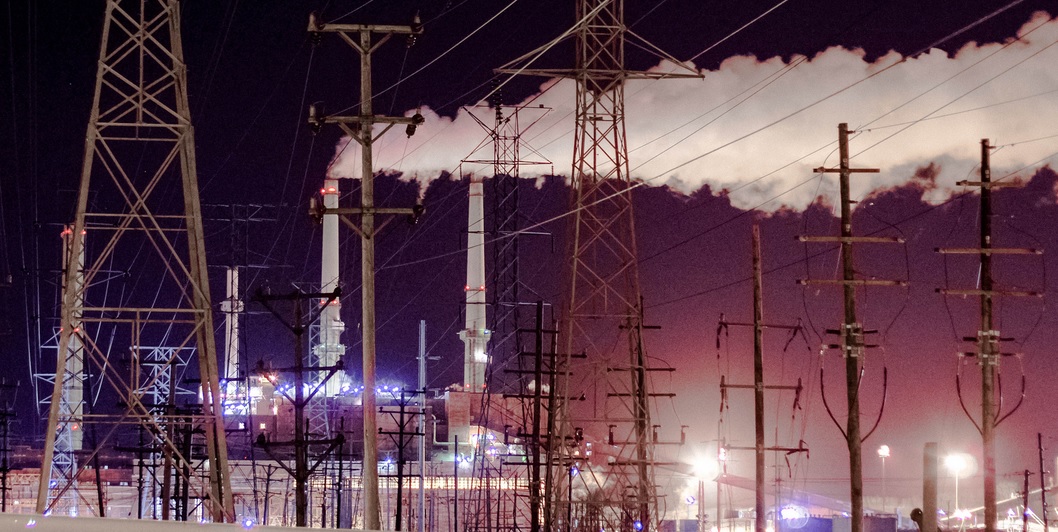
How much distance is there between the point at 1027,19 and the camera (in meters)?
69.8

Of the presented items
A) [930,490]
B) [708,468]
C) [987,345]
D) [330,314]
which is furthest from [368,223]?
[330,314]

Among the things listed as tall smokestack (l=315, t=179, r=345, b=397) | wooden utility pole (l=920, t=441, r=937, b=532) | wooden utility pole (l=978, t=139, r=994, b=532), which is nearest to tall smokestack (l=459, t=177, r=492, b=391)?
tall smokestack (l=315, t=179, r=345, b=397)

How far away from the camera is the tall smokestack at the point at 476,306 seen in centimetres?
7956

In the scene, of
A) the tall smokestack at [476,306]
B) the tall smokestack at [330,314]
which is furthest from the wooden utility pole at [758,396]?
the tall smokestack at [476,306]

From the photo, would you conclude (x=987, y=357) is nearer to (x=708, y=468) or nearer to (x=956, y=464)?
(x=956, y=464)

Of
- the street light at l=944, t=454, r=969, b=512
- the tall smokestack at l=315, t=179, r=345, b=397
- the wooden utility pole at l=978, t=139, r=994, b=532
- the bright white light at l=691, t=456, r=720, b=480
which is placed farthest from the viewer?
the tall smokestack at l=315, t=179, r=345, b=397

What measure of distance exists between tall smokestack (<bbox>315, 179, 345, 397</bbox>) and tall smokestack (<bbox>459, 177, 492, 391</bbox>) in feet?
26.4

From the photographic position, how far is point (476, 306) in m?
80.3

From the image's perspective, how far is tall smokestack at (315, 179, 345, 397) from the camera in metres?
78.2

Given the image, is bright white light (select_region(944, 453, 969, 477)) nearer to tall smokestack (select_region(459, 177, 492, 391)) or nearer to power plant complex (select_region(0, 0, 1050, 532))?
power plant complex (select_region(0, 0, 1050, 532))

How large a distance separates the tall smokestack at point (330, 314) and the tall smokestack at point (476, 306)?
26.4 ft

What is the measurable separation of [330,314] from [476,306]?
937 centimetres

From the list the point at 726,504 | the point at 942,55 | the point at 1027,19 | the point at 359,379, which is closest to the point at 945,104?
the point at 942,55

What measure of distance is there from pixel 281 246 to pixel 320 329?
2215 centimetres
